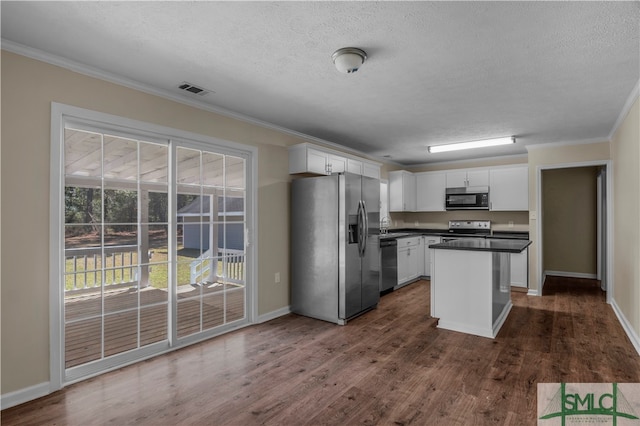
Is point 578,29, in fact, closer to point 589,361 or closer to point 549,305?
point 589,361

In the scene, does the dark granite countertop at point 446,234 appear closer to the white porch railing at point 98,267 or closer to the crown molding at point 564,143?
the crown molding at point 564,143

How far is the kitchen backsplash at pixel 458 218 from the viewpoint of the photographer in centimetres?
652

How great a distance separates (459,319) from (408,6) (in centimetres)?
318

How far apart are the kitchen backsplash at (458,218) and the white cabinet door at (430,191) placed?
1.21 feet

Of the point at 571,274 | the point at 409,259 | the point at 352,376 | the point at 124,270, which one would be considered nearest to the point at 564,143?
the point at 409,259

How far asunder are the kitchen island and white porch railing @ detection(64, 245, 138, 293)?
121 inches

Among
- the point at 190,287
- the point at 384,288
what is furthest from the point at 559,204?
the point at 190,287

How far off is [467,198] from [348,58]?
5042 millimetres

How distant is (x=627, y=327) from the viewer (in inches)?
144

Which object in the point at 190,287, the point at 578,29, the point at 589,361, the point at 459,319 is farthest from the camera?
the point at 459,319

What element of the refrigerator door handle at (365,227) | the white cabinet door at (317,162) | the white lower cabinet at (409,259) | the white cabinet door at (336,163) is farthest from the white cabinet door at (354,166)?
the white lower cabinet at (409,259)

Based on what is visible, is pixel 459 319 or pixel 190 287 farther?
pixel 459 319

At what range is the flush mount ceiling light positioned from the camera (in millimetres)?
2379

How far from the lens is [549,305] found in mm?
4867
